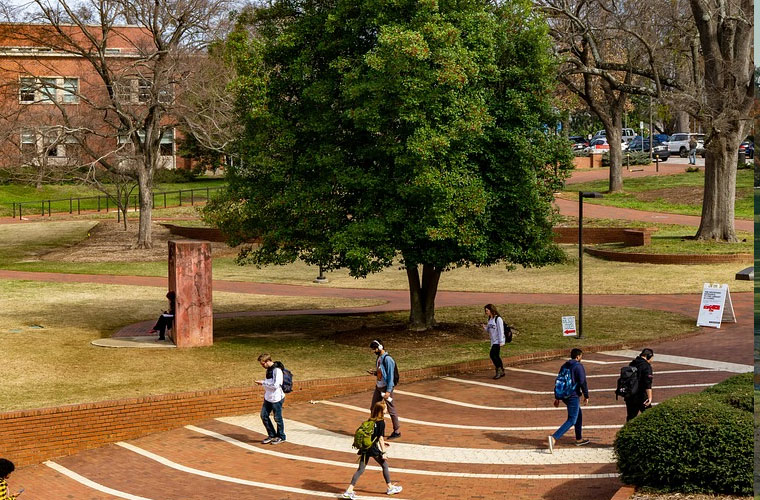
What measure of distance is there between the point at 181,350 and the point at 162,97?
2355 centimetres

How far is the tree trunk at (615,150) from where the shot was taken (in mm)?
55562

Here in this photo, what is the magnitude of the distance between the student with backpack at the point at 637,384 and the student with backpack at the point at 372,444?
3.68 m

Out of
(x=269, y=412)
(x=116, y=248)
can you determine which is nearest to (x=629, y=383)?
(x=269, y=412)

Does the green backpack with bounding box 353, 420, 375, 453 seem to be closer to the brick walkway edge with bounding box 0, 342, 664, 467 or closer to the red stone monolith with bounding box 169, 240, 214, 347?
the brick walkway edge with bounding box 0, 342, 664, 467

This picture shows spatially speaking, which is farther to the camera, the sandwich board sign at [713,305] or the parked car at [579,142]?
the parked car at [579,142]

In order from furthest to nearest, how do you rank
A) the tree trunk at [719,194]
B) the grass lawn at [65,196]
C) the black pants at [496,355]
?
1. the grass lawn at [65,196]
2. the tree trunk at [719,194]
3. the black pants at [496,355]

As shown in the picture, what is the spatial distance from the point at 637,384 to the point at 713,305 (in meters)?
12.5

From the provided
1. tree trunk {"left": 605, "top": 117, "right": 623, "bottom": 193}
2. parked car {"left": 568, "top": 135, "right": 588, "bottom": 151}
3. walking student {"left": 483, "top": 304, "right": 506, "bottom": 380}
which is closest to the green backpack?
walking student {"left": 483, "top": 304, "right": 506, "bottom": 380}

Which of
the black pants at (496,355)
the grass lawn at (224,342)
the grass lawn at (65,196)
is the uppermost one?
the grass lawn at (65,196)

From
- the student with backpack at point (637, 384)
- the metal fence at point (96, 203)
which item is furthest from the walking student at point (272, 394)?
the metal fence at point (96, 203)

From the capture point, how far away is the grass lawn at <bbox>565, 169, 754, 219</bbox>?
52719 millimetres

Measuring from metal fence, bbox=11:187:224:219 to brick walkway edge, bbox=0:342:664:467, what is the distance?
46073 millimetres

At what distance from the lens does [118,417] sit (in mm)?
17219

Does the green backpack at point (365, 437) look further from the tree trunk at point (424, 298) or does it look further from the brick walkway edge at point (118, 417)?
the tree trunk at point (424, 298)
